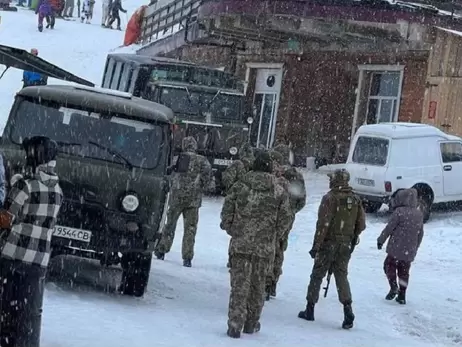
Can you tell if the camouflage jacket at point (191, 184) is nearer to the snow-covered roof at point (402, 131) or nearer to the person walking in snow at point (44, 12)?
the snow-covered roof at point (402, 131)

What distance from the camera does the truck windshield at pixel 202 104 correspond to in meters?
21.0

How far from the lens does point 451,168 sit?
67.6ft

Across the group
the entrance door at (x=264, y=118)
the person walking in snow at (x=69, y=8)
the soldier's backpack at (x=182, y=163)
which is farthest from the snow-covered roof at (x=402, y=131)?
the person walking in snow at (x=69, y=8)

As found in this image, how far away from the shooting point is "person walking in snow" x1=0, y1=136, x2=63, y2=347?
24.5 feet

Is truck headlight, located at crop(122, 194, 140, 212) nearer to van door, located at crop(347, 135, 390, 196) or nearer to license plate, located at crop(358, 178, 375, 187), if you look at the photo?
van door, located at crop(347, 135, 390, 196)

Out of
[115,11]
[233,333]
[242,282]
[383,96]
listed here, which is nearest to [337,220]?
[242,282]

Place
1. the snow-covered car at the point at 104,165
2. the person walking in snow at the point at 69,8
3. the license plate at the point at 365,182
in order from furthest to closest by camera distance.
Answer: the person walking in snow at the point at 69,8
the license plate at the point at 365,182
the snow-covered car at the point at 104,165

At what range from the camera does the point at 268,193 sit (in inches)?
378

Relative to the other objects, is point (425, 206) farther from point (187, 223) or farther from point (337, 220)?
point (337, 220)

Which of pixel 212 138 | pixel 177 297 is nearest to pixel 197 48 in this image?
pixel 212 138

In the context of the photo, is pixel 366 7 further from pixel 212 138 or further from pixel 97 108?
pixel 97 108

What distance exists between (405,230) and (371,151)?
8.09 m

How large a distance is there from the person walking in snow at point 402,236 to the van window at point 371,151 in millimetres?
7394

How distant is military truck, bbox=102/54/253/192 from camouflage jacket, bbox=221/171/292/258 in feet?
36.0
